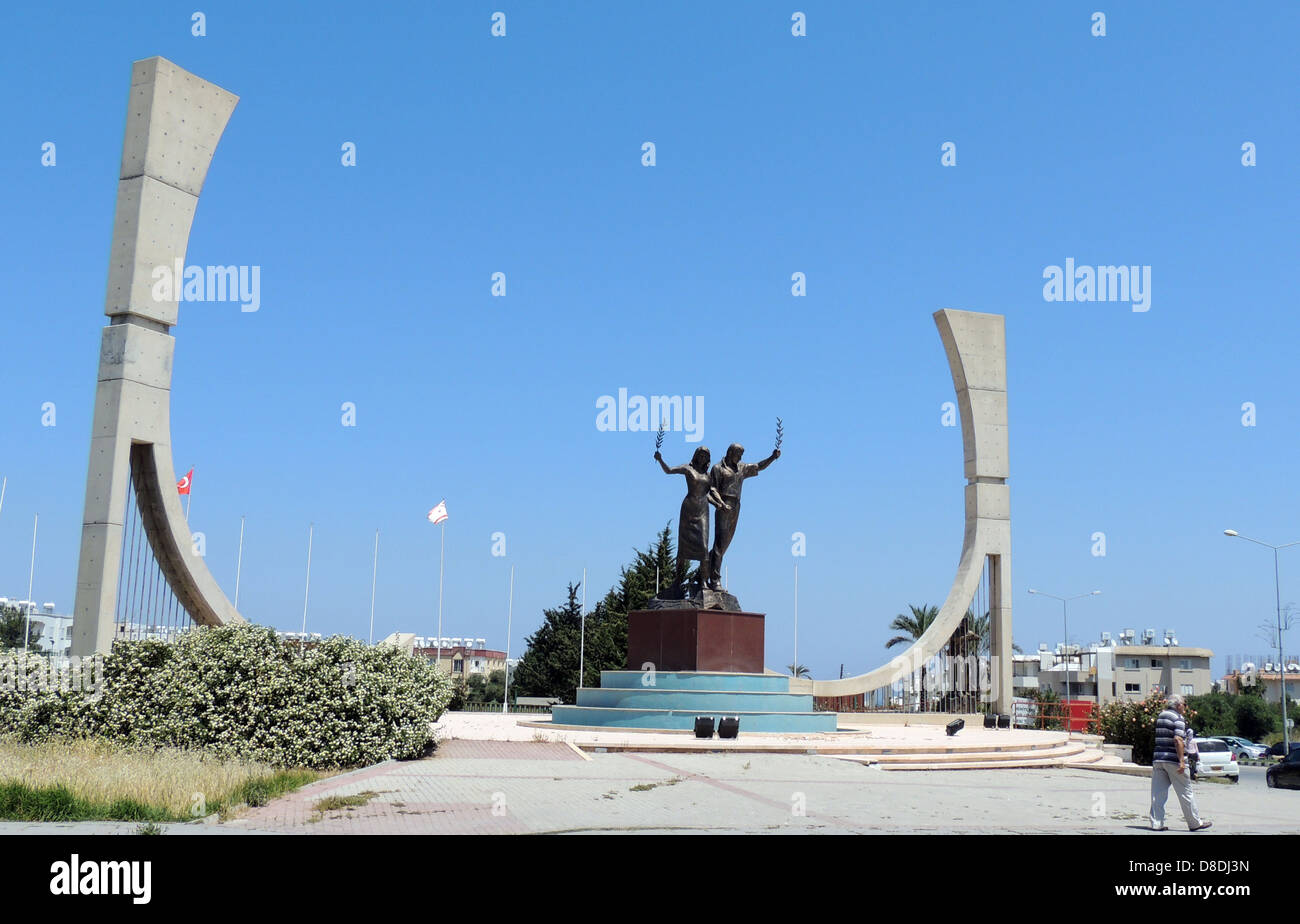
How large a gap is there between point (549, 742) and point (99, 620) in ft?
25.2

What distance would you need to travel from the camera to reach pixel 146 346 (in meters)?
20.1

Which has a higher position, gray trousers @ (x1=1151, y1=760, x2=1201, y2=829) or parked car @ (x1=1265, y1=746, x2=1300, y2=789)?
gray trousers @ (x1=1151, y1=760, x2=1201, y2=829)

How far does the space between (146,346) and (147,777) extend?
11157 mm

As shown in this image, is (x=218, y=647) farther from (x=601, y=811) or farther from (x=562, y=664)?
(x=562, y=664)

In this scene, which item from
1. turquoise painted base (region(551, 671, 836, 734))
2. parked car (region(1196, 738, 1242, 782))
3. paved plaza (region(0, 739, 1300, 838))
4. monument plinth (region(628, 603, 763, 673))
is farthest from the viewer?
monument plinth (region(628, 603, 763, 673))

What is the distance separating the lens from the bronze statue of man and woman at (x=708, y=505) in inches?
942

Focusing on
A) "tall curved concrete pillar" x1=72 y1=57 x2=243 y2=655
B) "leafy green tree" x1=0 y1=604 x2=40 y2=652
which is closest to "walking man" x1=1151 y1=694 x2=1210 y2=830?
"tall curved concrete pillar" x1=72 y1=57 x2=243 y2=655

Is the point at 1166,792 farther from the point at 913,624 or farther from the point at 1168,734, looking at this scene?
the point at 913,624

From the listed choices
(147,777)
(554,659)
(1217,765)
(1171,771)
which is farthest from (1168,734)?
(554,659)

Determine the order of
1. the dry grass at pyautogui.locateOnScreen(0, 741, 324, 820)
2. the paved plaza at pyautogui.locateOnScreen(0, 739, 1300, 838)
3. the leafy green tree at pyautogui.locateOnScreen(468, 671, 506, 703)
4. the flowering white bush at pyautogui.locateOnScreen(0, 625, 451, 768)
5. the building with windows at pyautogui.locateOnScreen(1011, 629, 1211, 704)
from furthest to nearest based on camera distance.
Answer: the building with windows at pyautogui.locateOnScreen(1011, 629, 1211, 704)
the leafy green tree at pyautogui.locateOnScreen(468, 671, 506, 703)
the flowering white bush at pyautogui.locateOnScreen(0, 625, 451, 768)
the dry grass at pyautogui.locateOnScreen(0, 741, 324, 820)
the paved plaza at pyautogui.locateOnScreen(0, 739, 1300, 838)

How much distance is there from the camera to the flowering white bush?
14430mm

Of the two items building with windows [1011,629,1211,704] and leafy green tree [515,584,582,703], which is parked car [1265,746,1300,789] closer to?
leafy green tree [515,584,582,703]
